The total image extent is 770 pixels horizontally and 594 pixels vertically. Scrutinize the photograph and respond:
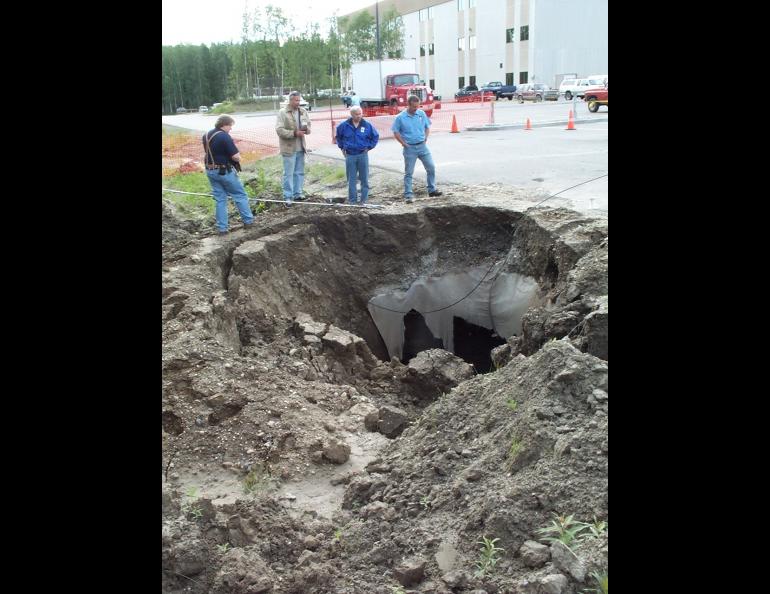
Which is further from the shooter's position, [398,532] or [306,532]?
[306,532]

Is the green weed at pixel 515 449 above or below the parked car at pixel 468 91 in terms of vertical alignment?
below

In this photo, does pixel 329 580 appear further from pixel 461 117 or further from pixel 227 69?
pixel 227 69

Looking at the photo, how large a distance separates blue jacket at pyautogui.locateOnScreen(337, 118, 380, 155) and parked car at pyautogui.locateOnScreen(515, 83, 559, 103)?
3242 centimetres

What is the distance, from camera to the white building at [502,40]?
4453cm

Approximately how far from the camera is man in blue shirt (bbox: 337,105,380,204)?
10531 mm

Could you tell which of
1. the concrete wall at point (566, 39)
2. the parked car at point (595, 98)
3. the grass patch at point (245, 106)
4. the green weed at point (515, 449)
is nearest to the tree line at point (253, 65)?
the grass patch at point (245, 106)

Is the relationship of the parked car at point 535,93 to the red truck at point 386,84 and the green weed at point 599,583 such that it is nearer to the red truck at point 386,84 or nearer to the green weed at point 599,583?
the red truck at point 386,84

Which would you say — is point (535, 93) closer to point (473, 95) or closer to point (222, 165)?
point (473, 95)

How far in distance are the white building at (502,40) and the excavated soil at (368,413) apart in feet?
113

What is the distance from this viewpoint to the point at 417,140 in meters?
10.9

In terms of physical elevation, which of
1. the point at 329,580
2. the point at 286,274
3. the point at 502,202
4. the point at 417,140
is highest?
the point at 417,140

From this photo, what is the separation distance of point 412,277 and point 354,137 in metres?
2.35

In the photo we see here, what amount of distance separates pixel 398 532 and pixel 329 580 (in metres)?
0.51

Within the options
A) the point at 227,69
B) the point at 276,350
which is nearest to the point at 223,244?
the point at 276,350
